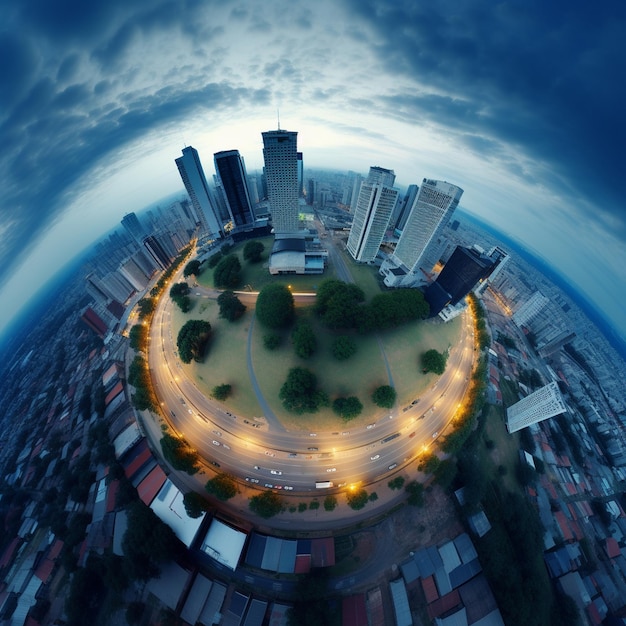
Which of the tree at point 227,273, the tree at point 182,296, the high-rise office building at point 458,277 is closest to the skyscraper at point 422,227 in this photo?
the high-rise office building at point 458,277

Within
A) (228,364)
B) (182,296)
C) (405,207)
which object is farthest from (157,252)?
(405,207)

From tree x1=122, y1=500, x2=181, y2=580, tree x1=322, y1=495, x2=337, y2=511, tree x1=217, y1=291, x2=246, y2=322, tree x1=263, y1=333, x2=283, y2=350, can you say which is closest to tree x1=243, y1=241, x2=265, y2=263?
tree x1=217, y1=291, x2=246, y2=322

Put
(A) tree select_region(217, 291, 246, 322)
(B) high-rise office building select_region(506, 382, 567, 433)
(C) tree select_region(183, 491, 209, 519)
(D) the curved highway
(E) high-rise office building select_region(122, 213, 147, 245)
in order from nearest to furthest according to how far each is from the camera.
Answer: (C) tree select_region(183, 491, 209, 519)
(B) high-rise office building select_region(506, 382, 567, 433)
(D) the curved highway
(A) tree select_region(217, 291, 246, 322)
(E) high-rise office building select_region(122, 213, 147, 245)

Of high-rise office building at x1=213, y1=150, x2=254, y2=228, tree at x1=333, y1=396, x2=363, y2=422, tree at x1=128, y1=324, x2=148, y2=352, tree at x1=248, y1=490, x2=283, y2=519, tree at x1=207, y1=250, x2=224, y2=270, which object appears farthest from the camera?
high-rise office building at x1=213, y1=150, x2=254, y2=228

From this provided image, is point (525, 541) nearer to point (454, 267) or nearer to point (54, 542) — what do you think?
point (454, 267)

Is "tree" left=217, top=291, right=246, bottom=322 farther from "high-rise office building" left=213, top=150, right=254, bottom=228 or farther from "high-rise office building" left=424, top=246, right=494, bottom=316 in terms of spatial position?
"high-rise office building" left=424, top=246, right=494, bottom=316

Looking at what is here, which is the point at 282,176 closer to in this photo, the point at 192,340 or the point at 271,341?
the point at 271,341

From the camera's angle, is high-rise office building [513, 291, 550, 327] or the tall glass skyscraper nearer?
the tall glass skyscraper

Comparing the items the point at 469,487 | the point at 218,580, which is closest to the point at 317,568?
the point at 218,580
